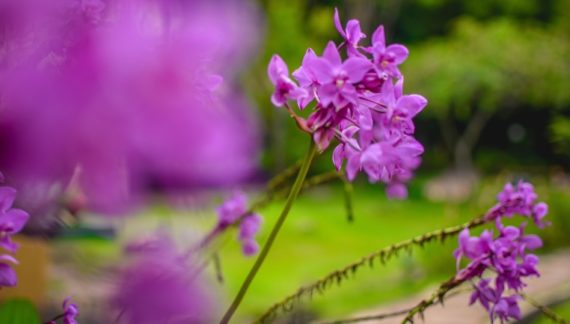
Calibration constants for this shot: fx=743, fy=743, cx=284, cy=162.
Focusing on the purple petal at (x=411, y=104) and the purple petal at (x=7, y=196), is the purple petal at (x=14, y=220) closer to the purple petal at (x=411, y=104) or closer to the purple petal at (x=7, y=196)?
the purple petal at (x=7, y=196)

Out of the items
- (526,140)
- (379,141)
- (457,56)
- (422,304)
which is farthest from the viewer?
(526,140)

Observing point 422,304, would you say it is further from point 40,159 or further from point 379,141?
point 40,159

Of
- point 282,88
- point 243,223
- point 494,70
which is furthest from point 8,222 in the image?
point 494,70

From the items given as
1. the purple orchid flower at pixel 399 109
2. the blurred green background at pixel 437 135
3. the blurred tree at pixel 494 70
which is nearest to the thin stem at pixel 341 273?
the purple orchid flower at pixel 399 109

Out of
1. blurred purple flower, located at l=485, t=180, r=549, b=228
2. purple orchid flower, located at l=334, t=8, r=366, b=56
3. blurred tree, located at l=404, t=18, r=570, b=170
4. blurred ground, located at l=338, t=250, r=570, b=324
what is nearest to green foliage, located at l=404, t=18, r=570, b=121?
blurred tree, located at l=404, t=18, r=570, b=170

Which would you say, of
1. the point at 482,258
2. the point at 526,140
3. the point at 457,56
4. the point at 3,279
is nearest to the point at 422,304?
the point at 482,258

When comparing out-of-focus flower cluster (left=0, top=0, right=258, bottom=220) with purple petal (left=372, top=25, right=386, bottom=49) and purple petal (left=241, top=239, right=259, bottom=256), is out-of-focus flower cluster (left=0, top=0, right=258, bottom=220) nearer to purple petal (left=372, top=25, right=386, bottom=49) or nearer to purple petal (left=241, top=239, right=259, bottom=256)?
purple petal (left=372, top=25, right=386, bottom=49)
